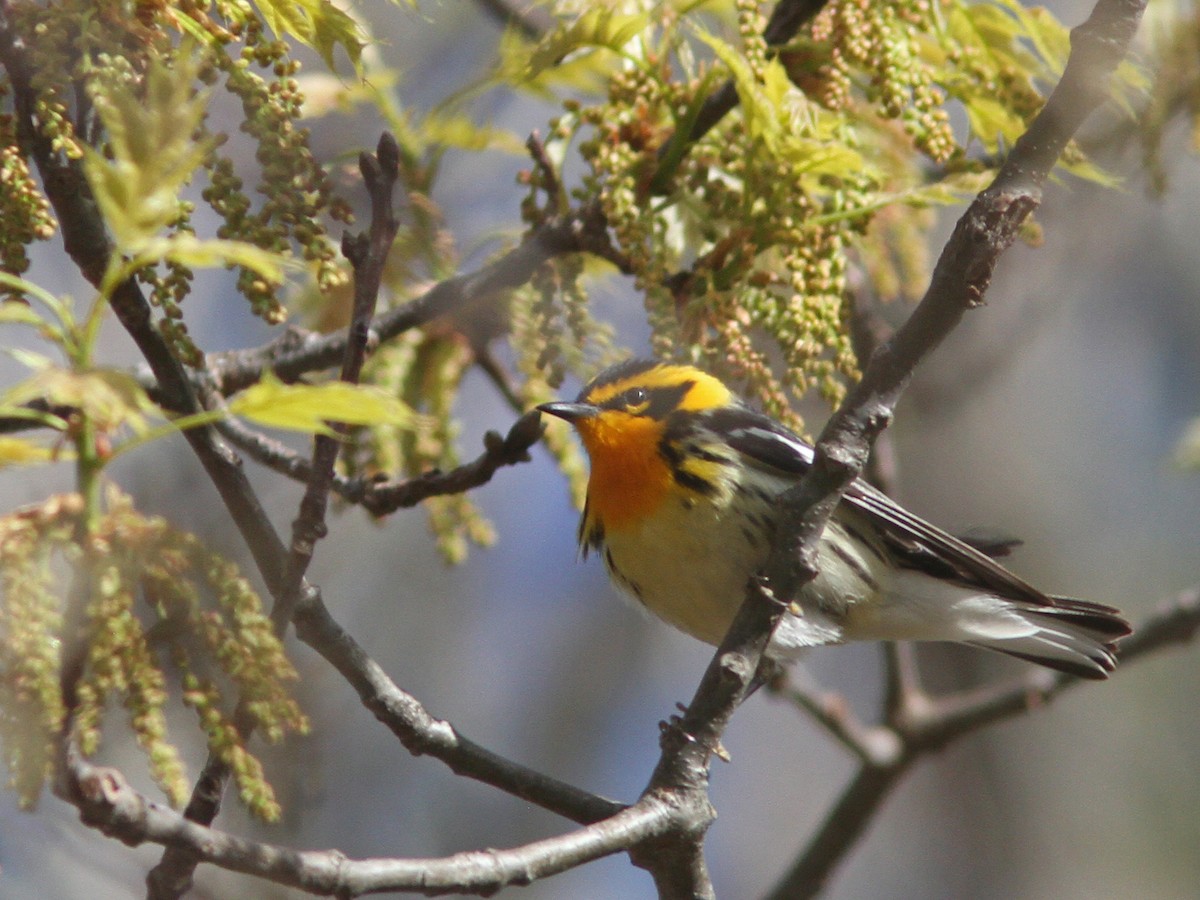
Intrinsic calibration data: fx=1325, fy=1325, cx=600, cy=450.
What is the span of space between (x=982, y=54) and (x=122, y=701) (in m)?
2.10

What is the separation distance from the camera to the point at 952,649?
23.8 feet

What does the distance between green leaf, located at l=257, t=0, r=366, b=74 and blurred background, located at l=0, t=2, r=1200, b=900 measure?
373 cm

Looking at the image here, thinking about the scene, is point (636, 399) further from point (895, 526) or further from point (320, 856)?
point (320, 856)

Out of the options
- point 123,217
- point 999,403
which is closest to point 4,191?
point 123,217

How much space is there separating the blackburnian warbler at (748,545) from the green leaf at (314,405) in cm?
192

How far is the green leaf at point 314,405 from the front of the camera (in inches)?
48.4

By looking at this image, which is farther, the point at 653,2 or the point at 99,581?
the point at 653,2

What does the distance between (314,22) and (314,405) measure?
946 mm

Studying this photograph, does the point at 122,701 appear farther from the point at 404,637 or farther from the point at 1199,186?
the point at 1199,186

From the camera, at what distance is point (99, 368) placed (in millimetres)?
1244

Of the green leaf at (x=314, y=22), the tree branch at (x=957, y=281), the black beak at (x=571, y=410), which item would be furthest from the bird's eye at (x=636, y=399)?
the green leaf at (x=314, y=22)

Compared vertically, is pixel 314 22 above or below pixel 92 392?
above

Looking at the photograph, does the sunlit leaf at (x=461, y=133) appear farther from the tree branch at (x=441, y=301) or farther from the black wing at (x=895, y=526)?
the black wing at (x=895, y=526)

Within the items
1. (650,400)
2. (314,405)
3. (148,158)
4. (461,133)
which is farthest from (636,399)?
(148,158)
